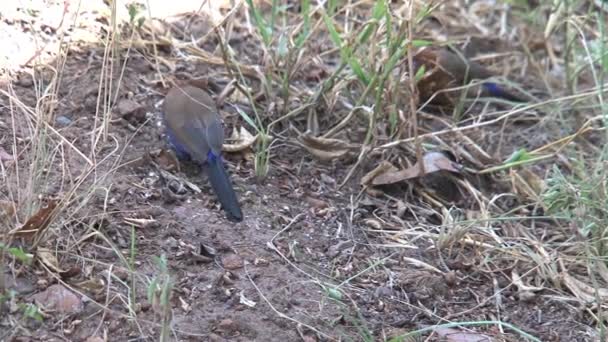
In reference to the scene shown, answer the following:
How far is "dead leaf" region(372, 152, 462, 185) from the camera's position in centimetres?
349

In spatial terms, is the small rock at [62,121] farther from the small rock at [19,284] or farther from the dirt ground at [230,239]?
the small rock at [19,284]

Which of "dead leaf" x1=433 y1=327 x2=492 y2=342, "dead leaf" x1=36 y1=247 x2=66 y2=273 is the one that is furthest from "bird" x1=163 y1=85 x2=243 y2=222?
"dead leaf" x1=433 y1=327 x2=492 y2=342

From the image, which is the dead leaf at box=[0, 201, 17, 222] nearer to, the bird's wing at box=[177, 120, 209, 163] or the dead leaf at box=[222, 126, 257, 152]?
the bird's wing at box=[177, 120, 209, 163]

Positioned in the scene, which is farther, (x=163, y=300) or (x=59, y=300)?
(x=59, y=300)

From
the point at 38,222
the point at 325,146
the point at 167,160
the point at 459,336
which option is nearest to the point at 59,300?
the point at 38,222

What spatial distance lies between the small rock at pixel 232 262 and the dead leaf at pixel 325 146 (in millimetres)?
715

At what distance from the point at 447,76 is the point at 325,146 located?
73 cm

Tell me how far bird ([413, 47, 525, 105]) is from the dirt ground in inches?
11.6

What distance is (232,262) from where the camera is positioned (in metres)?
2.98

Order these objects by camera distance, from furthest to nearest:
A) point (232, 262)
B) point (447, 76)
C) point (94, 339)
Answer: point (447, 76) → point (232, 262) → point (94, 339)

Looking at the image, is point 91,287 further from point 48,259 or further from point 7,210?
point 7,210

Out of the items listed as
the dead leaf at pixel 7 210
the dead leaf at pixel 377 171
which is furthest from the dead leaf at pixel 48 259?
the dead leaf at pixel 377 171

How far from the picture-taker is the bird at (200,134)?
3.23 m

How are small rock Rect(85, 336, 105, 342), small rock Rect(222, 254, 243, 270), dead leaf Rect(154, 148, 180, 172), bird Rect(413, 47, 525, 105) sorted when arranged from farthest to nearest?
bird Rect(413, 47, 525, 105) < dead leaf Rect(154, 148, 180, 172) < small rock Rect(222, 254, 243, 270) < small rock Rect(85, 336, 105, 342)
